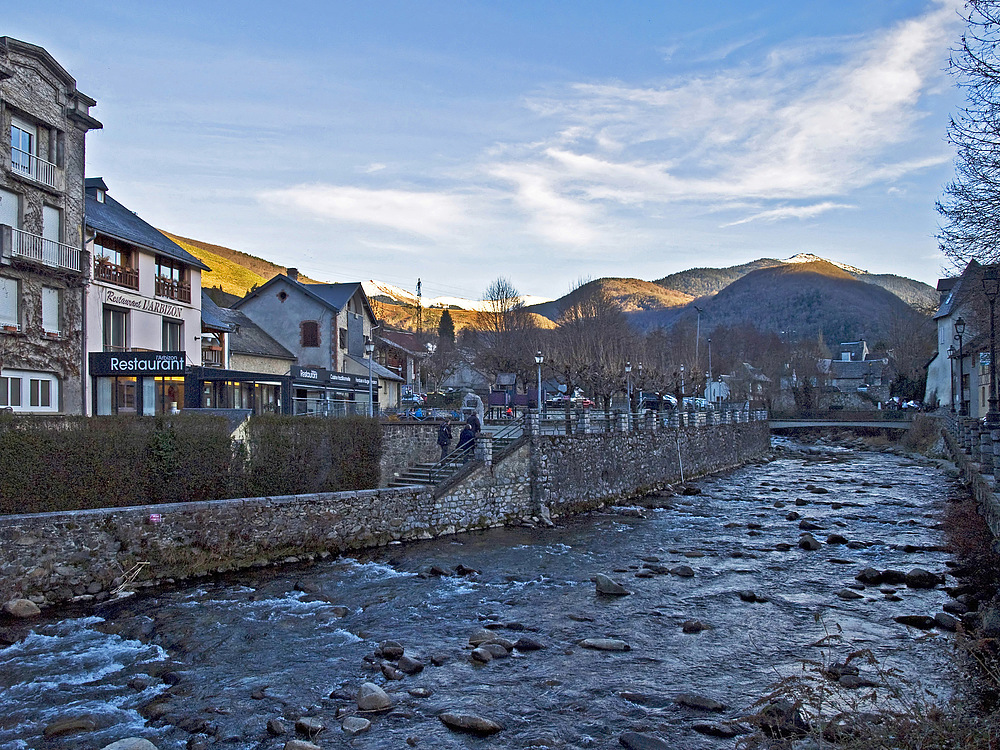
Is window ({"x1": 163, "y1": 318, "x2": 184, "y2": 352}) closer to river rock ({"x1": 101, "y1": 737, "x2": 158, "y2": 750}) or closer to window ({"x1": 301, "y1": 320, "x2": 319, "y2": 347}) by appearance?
window ({"x1": 301, "y1": 320, "x2": 319, "y2": 347})

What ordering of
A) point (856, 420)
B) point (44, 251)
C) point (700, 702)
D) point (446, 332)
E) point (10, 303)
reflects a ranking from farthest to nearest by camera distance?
point (446, 332)
point (856, 420)
point (44, 251)
point (10, 303)
point (700, 702)

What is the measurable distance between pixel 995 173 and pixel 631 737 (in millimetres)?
11881

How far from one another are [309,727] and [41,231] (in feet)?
71.1

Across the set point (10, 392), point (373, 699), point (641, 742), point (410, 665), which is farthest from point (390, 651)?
point (10, 392)

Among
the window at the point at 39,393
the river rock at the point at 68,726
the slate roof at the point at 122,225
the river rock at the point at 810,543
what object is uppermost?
the slate roof at the point at 122,225

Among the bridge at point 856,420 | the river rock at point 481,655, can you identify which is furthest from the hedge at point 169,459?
the bridge at point 856,420

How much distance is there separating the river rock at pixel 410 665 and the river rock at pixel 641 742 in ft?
11.1

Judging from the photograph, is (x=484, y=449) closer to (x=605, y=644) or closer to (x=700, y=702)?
(x=605, y=644)

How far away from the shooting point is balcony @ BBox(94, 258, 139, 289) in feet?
83.5

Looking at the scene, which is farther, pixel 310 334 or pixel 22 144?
pixel 310 334

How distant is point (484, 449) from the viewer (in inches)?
862

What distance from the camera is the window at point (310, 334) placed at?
4516 centimetres

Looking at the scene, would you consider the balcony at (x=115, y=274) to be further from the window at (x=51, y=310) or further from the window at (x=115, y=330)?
the window at (x=51, y=310)

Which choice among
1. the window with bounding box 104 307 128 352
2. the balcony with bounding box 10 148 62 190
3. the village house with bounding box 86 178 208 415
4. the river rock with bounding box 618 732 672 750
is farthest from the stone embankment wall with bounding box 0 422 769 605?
the balcony with bounding box 10 148 62 190
